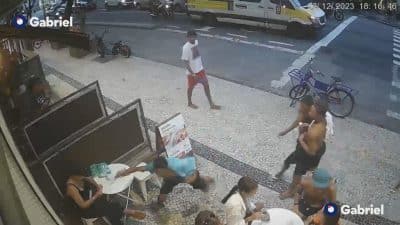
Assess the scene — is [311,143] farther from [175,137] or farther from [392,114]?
[175,137]

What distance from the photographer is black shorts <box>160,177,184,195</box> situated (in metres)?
1.66

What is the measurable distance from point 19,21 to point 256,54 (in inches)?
31.7

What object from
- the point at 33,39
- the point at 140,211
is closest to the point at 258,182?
the point at 140,211

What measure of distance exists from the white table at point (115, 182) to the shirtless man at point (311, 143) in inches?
21.6

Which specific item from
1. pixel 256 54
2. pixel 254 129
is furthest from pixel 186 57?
pixel 254 129

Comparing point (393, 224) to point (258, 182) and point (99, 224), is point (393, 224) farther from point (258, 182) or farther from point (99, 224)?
point (99, 224)

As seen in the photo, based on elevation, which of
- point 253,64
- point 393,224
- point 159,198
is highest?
→ point 253,64

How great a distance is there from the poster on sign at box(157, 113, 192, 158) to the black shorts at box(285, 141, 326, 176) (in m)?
0.37

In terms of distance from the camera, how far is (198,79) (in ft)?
5.29

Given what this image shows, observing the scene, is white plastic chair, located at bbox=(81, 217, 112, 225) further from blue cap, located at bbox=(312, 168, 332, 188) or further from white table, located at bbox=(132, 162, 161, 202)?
blue cap, located at bbox=(312, 168, 332, 188)

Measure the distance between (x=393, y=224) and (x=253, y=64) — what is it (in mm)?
782

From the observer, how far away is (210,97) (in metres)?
1.62

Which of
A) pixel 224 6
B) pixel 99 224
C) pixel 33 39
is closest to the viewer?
pixel 33 39
